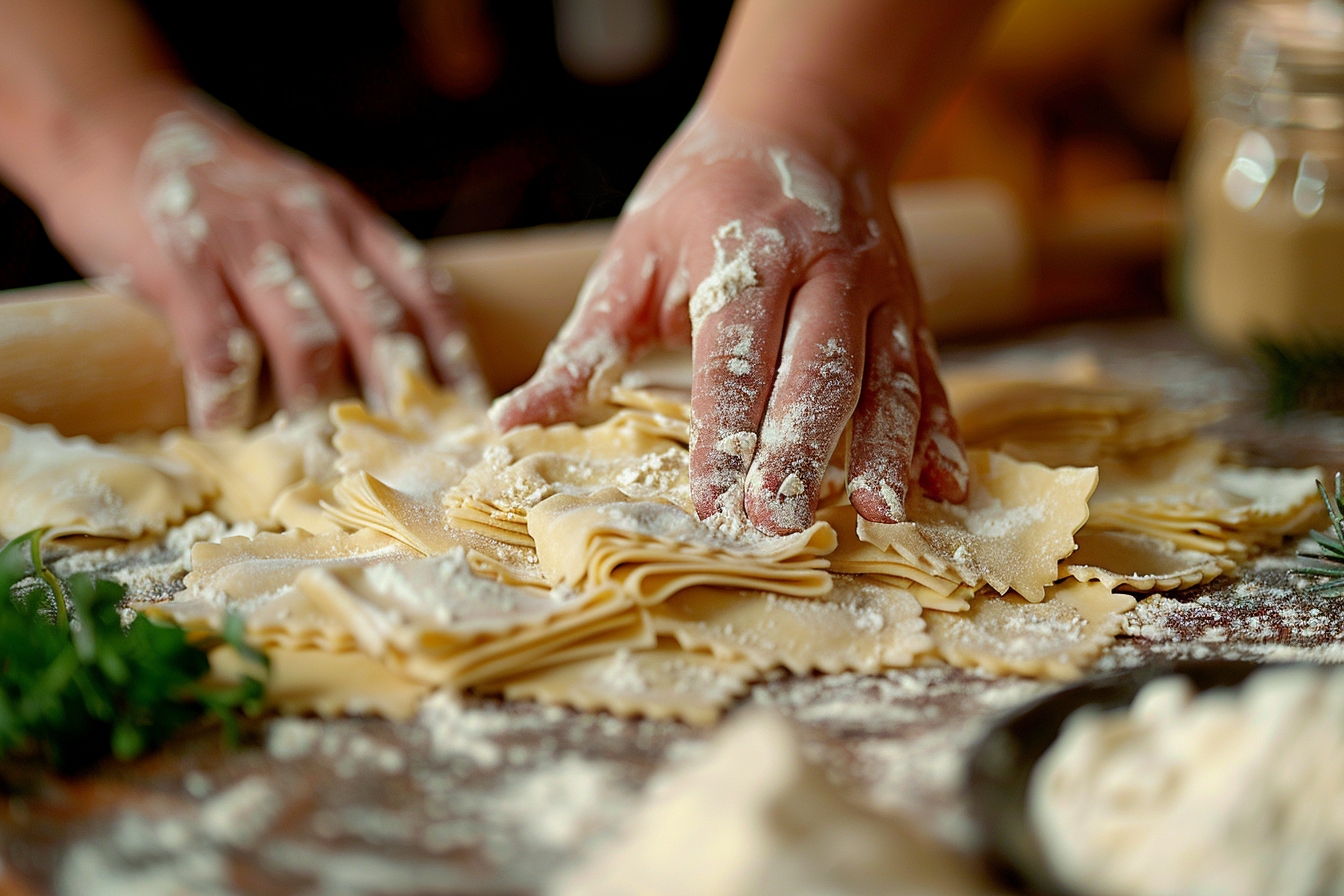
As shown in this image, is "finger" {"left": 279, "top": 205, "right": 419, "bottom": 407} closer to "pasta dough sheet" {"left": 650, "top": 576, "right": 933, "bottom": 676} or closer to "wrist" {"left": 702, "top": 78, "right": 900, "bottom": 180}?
"wrist" {"left": 702, "top": 78, "right": 900, "bottom": 180}

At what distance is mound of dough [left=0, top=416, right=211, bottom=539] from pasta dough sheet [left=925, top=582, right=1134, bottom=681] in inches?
37.3

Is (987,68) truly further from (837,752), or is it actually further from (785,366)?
(837,752)

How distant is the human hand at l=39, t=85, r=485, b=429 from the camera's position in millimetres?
1698

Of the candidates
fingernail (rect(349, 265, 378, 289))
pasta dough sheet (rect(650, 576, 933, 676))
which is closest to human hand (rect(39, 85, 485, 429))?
fingernail (rect(349, 265, 378, 289))

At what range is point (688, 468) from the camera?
4.09 ft

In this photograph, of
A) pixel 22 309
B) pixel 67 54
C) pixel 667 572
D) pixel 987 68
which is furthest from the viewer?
pixel 987 68

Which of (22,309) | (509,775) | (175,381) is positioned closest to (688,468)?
(509,775)

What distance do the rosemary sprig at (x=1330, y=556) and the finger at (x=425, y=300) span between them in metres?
1.19

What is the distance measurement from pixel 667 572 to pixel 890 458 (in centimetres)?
32

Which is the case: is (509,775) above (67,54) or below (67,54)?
below

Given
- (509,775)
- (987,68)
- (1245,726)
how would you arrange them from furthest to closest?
Answer: (987,68) < (509,775) < (1245,726)

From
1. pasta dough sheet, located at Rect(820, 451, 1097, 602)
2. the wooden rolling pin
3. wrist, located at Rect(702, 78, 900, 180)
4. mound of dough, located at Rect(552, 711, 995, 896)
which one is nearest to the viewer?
mound of dough, located at Rect(552, 711, 995, 896)

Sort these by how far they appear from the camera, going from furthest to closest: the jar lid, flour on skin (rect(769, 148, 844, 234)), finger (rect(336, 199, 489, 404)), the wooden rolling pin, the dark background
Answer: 1. the dark background
2. the jar lid
3. finger (rect(336, 199, 489, 404))
4. the wooden rolling pin
5. flour on skin (rect(769, 148, 844, 234))

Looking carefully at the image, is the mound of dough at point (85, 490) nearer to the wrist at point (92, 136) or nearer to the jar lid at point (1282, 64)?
the wrist at point (92, 136)
